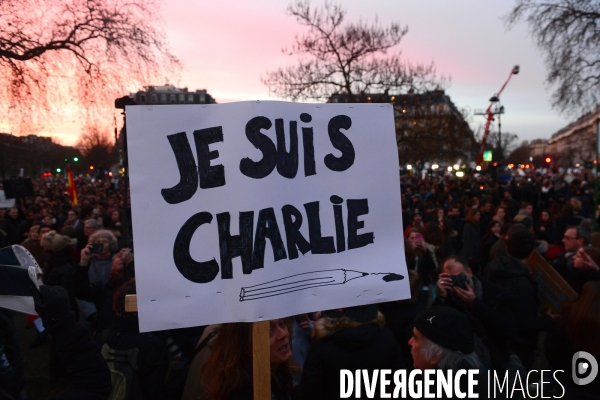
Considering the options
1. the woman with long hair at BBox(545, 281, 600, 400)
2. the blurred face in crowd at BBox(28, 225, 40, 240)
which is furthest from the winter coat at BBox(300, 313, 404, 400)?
the blurred face in crowd at BBox(28, 225, 40, 240)

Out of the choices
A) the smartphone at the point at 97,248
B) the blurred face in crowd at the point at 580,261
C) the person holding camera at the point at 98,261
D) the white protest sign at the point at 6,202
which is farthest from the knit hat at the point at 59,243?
the white protest sign at the point at 6,202

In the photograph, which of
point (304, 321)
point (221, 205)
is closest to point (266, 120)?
point (221, 205)

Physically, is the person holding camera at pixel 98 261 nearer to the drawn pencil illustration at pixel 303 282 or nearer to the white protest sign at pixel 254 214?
the white protest sign at pixel 254 214

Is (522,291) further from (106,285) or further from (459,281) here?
(106,285)

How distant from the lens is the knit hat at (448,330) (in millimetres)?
2338

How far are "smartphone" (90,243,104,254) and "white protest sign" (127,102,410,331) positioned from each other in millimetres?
3146

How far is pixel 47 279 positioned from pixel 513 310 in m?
4.55

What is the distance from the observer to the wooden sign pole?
2.03 meters

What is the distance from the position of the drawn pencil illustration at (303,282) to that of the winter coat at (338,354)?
0.81m

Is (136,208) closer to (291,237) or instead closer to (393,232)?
(291,237)

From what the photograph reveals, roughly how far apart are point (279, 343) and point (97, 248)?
10.4 ft

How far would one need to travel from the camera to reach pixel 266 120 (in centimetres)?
218

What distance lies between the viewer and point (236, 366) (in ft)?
7.10

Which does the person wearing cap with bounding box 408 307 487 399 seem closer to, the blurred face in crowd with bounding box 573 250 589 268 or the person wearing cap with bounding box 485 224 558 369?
the person wearing cap with bounding box 485 224 558 369
